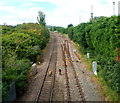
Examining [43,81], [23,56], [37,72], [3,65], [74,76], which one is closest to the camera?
[3,65]

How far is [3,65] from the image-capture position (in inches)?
416

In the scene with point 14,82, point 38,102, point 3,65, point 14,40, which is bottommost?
point 38,102

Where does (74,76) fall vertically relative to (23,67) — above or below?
below

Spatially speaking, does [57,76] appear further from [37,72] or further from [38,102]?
[38,102]

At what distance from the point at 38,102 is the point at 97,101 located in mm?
3590

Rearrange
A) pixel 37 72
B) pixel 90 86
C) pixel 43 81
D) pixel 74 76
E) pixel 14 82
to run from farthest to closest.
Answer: pixel 37 72, pixel 74 76, pixel 43 81, pixel 90 86, pixel 14 82

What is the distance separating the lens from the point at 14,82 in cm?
1167

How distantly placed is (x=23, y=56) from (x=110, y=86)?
1103 cm

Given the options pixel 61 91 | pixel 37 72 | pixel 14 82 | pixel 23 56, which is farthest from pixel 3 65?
pixel 23 56

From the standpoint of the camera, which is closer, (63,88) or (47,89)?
(47,89)

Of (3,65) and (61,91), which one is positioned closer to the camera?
(3,65)

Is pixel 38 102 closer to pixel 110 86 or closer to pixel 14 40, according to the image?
pixel 110 86

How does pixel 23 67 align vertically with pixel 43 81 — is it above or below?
above

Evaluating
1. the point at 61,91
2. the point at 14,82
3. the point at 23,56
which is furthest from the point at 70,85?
the point at 23,56
